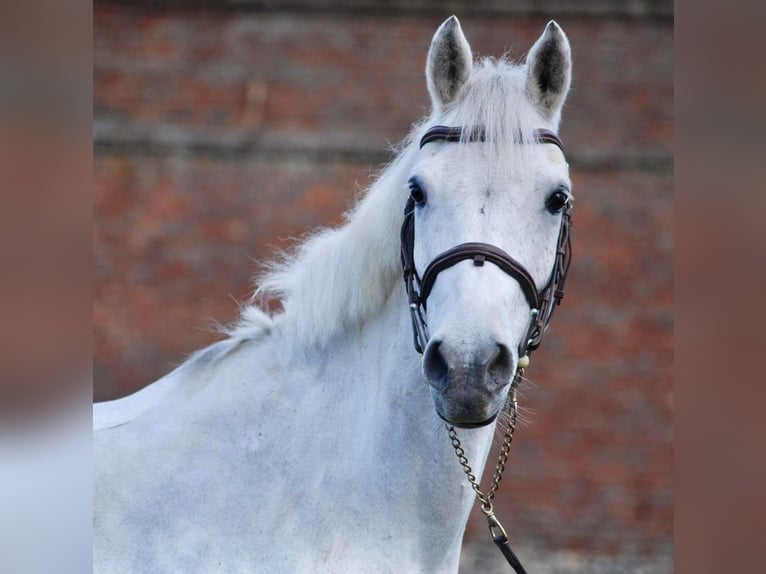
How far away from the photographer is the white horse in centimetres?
187

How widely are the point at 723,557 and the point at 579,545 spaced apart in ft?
17.0

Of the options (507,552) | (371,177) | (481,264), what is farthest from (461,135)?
(371,177)

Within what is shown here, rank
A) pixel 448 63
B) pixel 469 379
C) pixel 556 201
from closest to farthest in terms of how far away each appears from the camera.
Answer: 1. pixel 469 379
2. pixel 556 201
3. pixel 448 63

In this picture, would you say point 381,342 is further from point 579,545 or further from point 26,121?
point 579,545

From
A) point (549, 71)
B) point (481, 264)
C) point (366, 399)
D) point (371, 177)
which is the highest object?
point (371, 177)

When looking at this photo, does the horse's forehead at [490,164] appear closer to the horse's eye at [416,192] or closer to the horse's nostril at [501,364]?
→ the horse's eye at [416,192]

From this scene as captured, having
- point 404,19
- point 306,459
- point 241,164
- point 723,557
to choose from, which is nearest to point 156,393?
point 306,459

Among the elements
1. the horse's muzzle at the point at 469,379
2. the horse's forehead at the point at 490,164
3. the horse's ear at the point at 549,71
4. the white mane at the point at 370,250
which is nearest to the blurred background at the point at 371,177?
the white mane at the point at 370,250

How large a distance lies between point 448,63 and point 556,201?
1.37 feet

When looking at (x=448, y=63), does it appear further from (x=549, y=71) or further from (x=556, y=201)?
(x=556, y=201)

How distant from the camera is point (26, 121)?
2.56 ft

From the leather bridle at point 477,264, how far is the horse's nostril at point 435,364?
0.16m

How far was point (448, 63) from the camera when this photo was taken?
2.06 metres

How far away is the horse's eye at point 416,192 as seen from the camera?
75.9 inches
